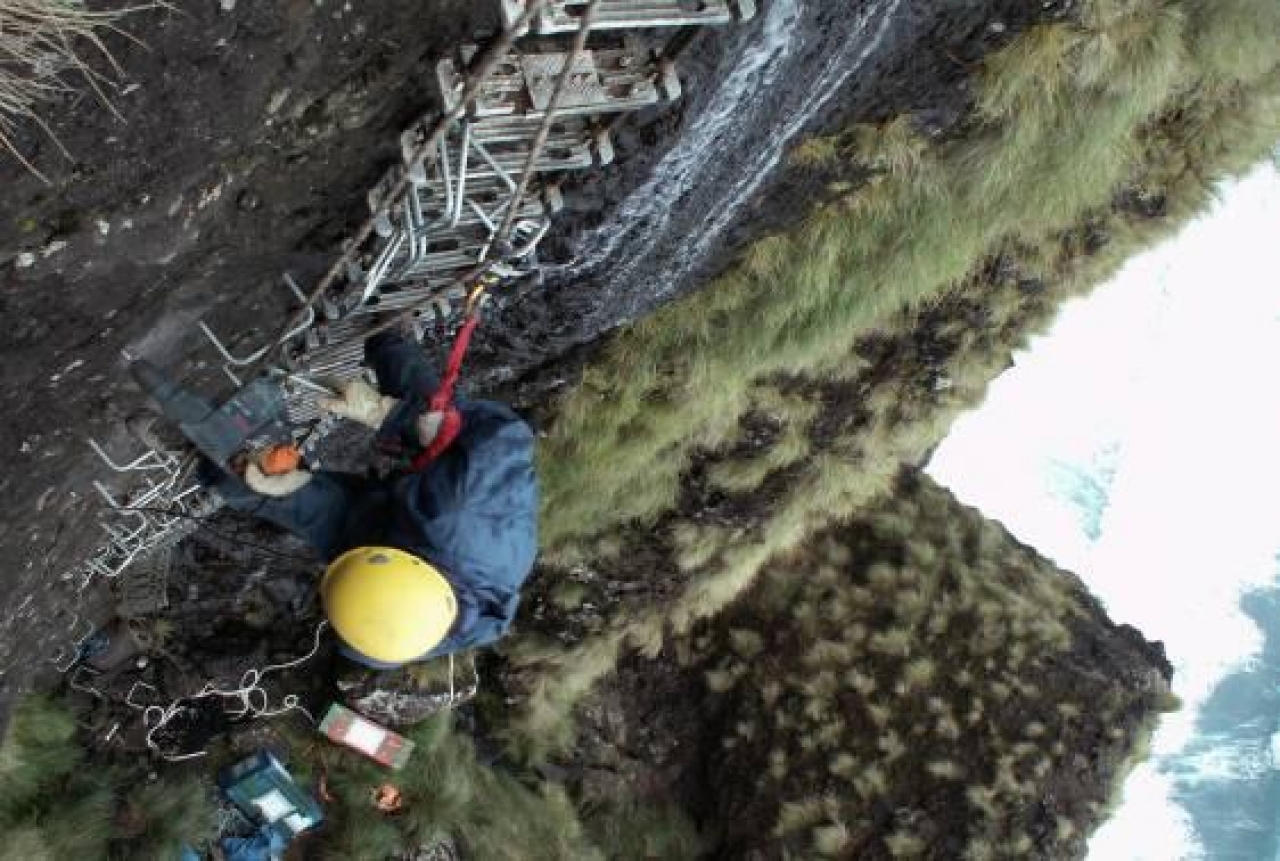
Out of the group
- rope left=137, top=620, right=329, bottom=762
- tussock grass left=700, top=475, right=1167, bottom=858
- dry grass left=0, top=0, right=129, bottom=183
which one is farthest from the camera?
tussock grass left=700, top=475, right=1167, bottom=858

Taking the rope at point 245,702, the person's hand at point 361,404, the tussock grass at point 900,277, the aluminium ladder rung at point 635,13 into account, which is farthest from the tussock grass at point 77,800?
the aluminium ladder rung at point 635,13

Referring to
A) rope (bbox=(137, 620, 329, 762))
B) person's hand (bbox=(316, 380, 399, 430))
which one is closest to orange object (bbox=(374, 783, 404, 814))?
rope (bbox=(137, 620, 329, 762))

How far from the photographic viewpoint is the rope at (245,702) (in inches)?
295

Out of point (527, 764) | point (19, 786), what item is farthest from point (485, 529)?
point (527, 764)

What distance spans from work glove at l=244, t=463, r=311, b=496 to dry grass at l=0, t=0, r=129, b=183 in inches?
64.0

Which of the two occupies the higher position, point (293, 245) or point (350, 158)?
point (350, 158)

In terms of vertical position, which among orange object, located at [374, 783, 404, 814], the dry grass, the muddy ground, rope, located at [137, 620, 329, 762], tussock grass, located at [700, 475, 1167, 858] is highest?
the dry grass

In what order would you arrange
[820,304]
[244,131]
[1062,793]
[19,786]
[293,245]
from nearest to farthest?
1. [244,131]
2. [293,245]
3. [820,304]
4. [19,786]
5. [1062,793]

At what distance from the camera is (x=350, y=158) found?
4.15 meters

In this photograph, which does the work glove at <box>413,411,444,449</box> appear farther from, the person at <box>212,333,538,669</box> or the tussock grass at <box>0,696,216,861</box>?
the tussock grass at <box>0,696,216,861</box>

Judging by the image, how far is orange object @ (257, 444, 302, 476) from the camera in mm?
4488

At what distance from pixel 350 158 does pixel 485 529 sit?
4.88ft

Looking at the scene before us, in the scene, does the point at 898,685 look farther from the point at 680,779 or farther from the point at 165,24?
the point at 165,24

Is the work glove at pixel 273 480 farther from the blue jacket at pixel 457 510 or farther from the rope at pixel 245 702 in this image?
the rope at pixel 245 702
